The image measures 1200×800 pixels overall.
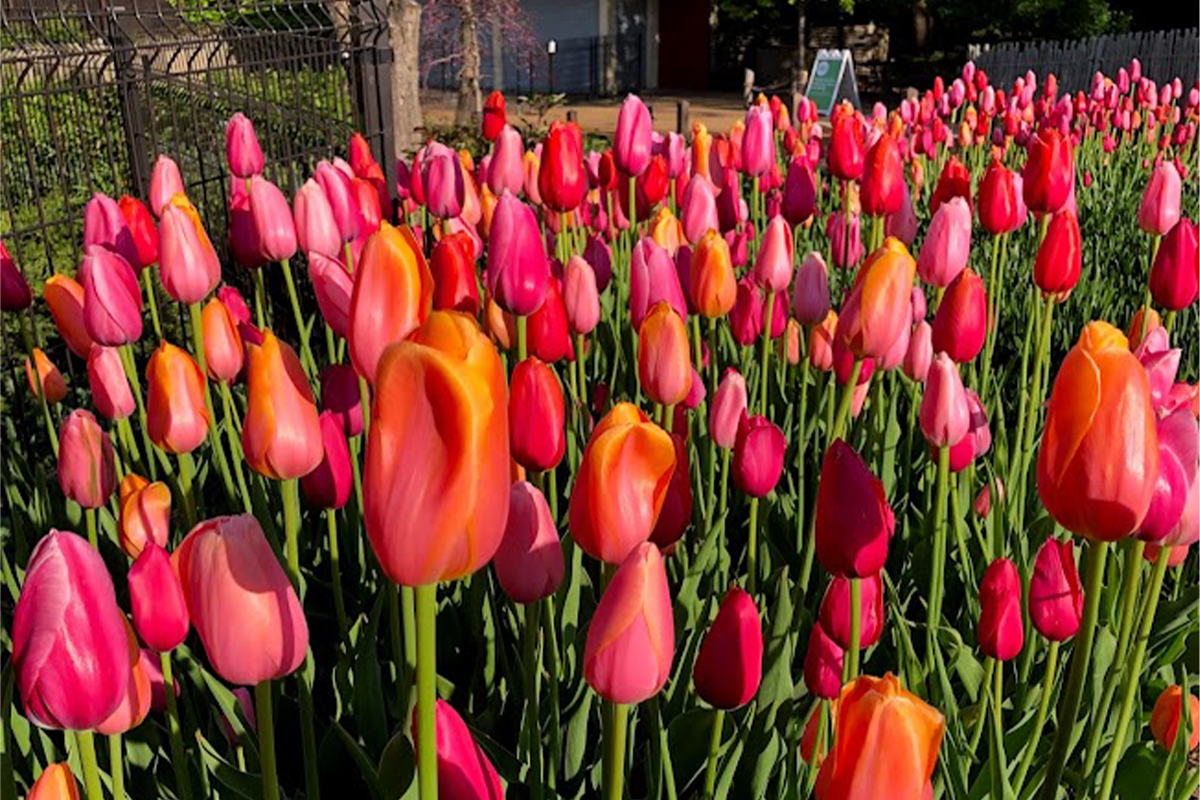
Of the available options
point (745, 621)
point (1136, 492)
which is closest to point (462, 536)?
point (745, 621)

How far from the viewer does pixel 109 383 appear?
1.92 m

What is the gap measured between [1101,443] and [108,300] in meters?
1.44

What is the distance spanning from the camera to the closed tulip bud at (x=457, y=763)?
0.91m

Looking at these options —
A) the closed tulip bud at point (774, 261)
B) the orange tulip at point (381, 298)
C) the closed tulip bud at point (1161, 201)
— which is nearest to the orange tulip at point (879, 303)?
the closed tulip bud at point (774, 261)

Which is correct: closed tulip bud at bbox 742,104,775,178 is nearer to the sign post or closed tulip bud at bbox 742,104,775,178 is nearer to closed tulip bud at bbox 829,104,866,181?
closed tulip bud at bbox 829,104,866,181

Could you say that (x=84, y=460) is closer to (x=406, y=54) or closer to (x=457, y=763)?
(x=457, y=763)

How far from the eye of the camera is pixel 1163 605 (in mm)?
2324

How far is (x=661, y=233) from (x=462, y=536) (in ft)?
5.84

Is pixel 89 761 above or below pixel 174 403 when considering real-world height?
below

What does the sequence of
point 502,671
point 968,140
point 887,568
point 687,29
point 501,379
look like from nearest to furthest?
1. point 501,379
2. point 502,671
3. point 887,568
4. point 968,140
5. point 687,29

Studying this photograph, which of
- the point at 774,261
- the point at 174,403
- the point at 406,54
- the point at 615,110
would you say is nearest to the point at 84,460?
the point at 174,403

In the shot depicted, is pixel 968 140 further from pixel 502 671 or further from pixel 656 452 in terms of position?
pixel 656 452

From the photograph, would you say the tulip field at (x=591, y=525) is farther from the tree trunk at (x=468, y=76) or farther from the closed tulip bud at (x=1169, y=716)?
the tree trunk at (x=468, y=76)

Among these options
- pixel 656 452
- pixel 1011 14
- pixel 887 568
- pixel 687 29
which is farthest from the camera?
pixel 687 29
